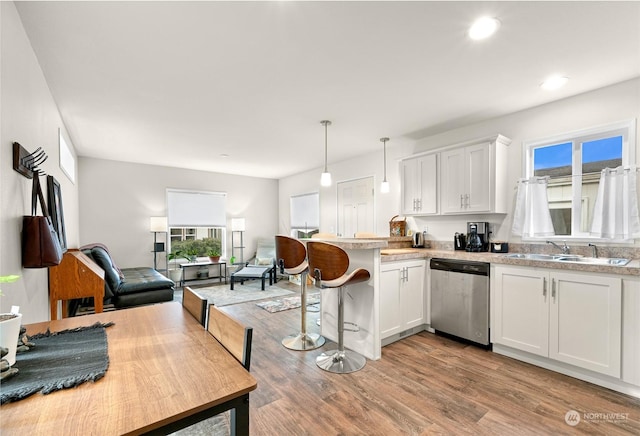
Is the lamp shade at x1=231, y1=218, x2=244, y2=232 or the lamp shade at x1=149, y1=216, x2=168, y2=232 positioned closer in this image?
the lamp shade at x1=149, y1=216, x2=168, y2=232

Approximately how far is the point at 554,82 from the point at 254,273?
5.24 m

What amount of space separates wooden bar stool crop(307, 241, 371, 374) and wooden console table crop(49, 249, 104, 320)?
2.27 meters

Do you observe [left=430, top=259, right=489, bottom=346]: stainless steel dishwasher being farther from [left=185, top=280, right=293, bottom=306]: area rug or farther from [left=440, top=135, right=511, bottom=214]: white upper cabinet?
[left=185, top=280, right=293, bottom=306]: area rug

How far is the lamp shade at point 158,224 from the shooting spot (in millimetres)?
5734

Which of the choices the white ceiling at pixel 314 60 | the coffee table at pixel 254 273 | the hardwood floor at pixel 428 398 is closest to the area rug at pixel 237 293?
the coffee table at pixel 254 273

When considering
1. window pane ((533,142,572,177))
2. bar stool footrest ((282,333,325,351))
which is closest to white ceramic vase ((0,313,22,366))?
bar stool footrest ((282,333,325,351))

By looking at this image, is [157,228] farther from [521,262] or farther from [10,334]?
[521,262]

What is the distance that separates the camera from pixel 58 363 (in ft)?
3.25

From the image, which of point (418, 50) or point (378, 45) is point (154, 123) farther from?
point (418, 50)

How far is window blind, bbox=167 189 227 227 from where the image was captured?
6336 millimetres

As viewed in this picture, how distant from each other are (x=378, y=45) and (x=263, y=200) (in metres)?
5.85

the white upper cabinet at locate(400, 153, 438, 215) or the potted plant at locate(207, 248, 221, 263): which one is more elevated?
the white upper cabinet at locate(400, 153, 438, 215)

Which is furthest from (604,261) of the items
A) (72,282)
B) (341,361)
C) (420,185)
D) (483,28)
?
(72,282)

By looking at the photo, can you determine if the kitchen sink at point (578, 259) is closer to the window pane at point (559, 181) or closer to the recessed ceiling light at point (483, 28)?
the window pane at point (559, 181)
